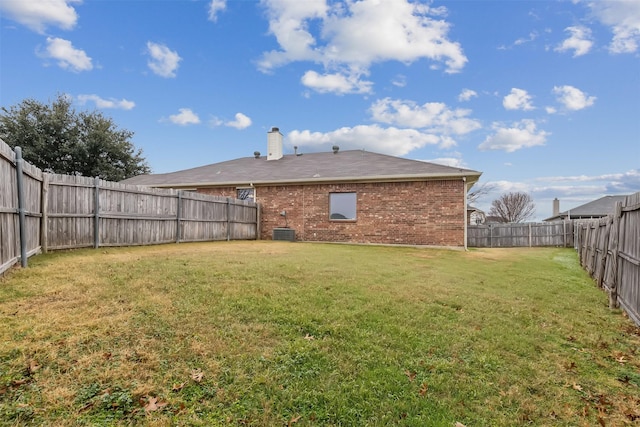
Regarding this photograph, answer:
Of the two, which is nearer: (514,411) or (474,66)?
(514,411)

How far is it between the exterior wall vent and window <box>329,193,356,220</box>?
1.79 m

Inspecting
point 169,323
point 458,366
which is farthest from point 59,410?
point 458,366

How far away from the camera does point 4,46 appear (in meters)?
11.2

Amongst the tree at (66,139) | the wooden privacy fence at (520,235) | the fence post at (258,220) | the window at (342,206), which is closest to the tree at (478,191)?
the wooden privacy fence at (520,235)

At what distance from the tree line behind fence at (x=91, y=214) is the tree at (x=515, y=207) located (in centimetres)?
4023

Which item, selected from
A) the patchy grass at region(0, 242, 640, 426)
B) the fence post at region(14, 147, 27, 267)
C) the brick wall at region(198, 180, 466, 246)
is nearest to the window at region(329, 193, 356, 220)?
the brick wall at region(198, 180, 466, 246)

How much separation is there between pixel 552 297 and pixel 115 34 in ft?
50.1

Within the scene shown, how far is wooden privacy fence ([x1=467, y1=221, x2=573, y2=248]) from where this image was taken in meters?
21.0

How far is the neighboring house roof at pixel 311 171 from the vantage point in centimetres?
1338

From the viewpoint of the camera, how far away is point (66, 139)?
82.5ft

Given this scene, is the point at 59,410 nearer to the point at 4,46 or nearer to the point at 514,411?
the point at 514,411

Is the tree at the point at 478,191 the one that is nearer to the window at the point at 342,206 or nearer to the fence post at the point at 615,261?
the window at the point at 342,206

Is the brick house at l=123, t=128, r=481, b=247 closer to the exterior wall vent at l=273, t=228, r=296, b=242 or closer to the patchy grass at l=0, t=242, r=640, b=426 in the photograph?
the exterior wall vent at l=273, t=228, r=296, b=242

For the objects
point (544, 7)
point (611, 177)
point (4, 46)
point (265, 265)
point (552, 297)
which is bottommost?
point (552, 297)
